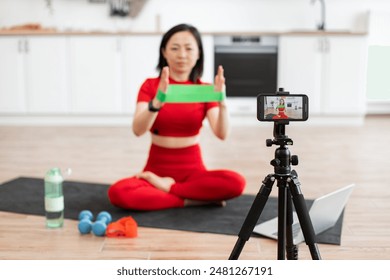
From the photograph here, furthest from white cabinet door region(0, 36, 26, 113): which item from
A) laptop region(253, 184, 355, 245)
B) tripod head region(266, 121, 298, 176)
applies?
tripod head region(266, 121, 298, 176)

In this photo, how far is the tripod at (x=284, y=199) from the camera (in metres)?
0.97

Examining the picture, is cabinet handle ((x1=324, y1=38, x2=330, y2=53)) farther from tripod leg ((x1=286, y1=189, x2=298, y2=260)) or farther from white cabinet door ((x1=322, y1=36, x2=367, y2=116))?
tripod leg ((x1=286, y1=189, x2=298, y2=260))

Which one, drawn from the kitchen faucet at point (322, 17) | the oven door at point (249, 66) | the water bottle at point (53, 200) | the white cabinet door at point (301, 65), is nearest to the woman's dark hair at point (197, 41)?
the water bottle at point (53, 200)

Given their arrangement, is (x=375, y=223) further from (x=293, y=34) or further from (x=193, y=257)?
(x=293, y=34)

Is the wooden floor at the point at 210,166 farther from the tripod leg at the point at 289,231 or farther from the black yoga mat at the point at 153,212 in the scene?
the tripod leg at the point at 289,231

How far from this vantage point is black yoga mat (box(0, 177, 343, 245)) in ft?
5.33

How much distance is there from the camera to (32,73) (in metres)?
4.21

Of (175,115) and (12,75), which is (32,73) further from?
(175,115)

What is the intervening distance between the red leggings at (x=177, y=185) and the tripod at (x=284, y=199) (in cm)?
71

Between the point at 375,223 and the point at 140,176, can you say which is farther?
the point at 140,176

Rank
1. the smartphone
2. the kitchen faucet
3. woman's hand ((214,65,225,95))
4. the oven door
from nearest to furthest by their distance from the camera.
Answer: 1. the smartphone
2. woman's hand ((214,65,225,95))
3. the oven door
4. the kitchen faucet
